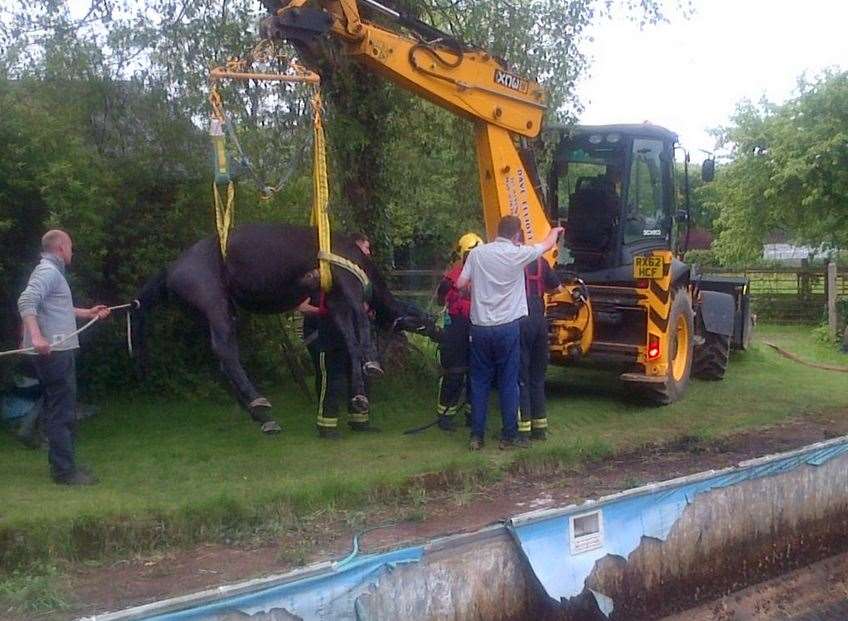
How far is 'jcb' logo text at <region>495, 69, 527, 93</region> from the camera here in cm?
970

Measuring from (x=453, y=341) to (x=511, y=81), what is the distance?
2.56m

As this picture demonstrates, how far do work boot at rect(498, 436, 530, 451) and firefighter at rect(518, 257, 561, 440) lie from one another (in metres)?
0.05

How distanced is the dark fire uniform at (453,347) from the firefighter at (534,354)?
55cm

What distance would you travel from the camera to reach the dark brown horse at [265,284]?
806cm

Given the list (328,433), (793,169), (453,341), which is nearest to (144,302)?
(328,433)

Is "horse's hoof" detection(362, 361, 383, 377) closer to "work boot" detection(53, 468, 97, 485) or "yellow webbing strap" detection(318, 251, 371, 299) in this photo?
"yellow webbing strap" detection(318, 251, 371, 299)

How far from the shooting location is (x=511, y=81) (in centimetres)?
980

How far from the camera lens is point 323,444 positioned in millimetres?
8789

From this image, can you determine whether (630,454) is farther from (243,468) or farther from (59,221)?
(59,221)

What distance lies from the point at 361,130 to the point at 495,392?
3.06 meters

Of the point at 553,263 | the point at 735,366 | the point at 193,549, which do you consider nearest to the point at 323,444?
the point at 193,549

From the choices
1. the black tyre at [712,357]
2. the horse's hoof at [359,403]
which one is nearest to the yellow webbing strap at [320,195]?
the horse's hoof at [359,403]

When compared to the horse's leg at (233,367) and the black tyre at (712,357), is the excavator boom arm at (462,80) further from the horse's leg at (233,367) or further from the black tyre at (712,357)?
the black tyre at (712,357)

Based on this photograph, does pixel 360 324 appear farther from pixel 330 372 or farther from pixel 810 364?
pixel 810 364
